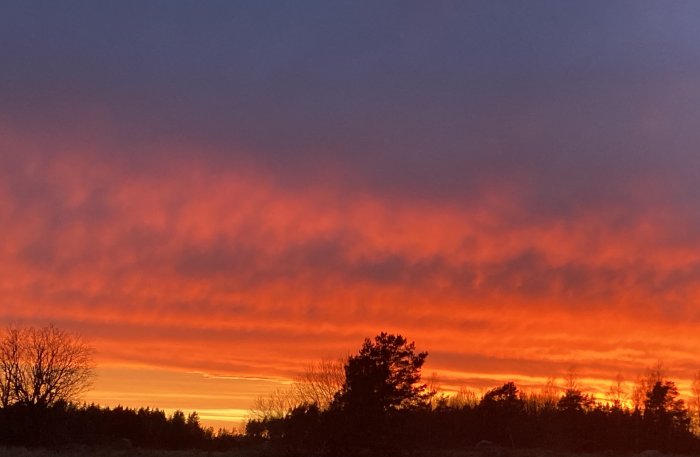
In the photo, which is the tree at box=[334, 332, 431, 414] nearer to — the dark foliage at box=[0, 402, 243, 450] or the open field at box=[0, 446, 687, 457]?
the open field at box=[0, 446, 687, 457]

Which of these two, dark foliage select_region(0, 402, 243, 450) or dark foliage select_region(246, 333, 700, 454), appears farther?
dark foliage select_region(0, 402, 243, 450)

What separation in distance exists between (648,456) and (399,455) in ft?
66.4

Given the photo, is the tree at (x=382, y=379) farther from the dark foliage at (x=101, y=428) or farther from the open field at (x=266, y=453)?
the dark foliage at (x=101, y=428)

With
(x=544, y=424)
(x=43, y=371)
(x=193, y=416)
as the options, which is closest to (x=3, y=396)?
(x=43, y=371)

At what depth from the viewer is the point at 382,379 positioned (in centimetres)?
6228

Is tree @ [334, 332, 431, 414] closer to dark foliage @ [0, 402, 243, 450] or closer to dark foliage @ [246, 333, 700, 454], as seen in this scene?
dark foliage @ [246, 333, 700, 454]

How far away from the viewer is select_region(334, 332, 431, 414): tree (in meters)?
60.9

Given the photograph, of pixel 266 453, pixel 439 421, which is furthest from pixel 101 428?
pixel 439 421

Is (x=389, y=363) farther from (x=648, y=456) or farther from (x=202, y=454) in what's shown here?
(x=648, y=456)

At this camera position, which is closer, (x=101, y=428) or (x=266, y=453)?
(x=266, y=453)

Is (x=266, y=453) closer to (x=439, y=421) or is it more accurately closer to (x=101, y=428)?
(x=439, y=421)

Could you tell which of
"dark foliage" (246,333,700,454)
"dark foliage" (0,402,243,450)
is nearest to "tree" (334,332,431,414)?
"dark foliage" (246,333,700,454)

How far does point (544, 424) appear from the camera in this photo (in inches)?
3688

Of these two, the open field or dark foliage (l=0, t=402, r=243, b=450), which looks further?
dark foliage (l=0, t=402, r=243, b=450)
